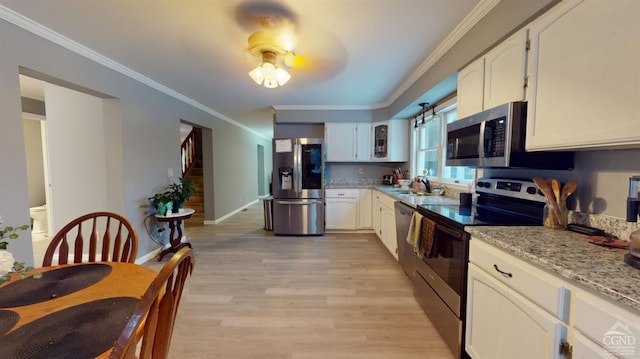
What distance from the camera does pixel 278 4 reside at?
1656 millimetres

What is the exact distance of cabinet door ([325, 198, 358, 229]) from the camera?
4.29 meters

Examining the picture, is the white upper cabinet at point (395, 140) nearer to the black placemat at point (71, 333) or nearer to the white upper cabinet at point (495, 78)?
the white upper cabinet at point (495, 78)

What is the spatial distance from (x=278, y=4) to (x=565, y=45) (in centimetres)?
161

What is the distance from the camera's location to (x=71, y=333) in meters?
0.78

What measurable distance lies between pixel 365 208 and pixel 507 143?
2.95m

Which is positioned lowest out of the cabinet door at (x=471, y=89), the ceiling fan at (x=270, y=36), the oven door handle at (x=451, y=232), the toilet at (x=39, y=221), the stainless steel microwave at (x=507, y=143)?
the toilet at (x=39, y=221)

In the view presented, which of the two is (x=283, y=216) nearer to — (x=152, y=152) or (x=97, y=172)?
(x=152, y=152)

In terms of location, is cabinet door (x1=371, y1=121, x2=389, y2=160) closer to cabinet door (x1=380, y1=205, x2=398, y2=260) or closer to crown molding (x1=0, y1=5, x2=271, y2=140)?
cabinet door (x1=380, y1=205, x2=398, y2=260)

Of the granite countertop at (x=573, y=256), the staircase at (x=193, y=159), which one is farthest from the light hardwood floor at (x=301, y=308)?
the staircase at (x=193, y=159)

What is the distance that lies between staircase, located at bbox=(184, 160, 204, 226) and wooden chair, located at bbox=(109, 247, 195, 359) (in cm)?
476

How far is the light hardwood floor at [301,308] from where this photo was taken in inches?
65.7

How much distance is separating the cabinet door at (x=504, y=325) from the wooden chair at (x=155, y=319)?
1352 mm

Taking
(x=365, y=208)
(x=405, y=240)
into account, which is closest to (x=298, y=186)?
(x=365, y=208)

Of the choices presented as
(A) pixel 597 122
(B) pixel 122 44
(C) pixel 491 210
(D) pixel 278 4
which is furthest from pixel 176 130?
(A) pixel 597 122
